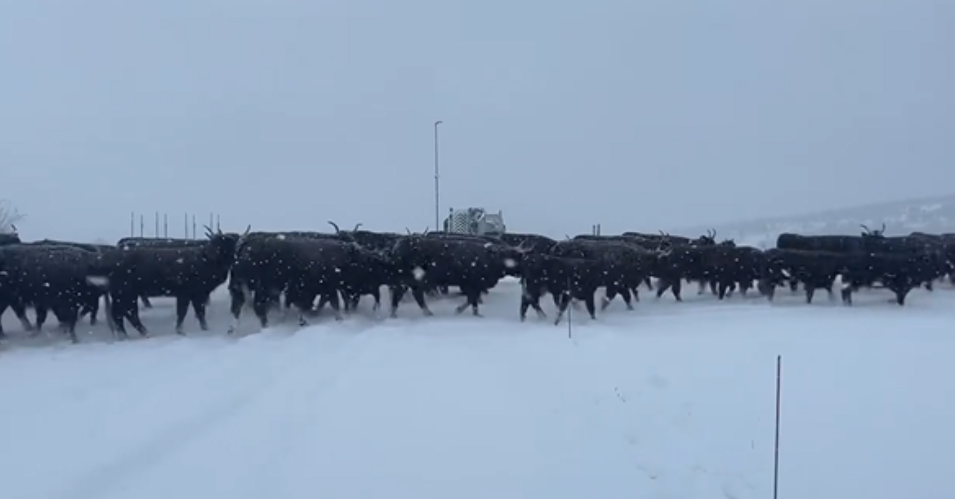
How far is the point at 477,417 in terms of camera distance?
8.16 m

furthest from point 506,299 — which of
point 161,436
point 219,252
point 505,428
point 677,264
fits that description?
point 161,436

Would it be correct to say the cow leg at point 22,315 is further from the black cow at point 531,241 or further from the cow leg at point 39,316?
the black cow at point 531,241

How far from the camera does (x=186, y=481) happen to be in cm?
622

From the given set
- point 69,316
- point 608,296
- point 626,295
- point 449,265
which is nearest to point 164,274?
point 69,316

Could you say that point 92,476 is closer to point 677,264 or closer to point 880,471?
point 880,471

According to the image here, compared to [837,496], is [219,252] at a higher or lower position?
higher

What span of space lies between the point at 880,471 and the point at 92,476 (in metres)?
6.87

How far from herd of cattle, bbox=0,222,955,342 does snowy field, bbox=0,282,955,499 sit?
5.78 ft

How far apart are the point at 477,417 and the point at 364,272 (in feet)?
29.3

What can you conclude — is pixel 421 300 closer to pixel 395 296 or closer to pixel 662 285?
pixel 395 296

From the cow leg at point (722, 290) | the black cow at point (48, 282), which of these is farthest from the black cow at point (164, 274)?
the cow leg at point (722, 290)

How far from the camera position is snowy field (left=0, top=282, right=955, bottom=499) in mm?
6586

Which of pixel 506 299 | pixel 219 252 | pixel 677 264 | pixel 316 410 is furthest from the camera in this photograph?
pixel 677 264

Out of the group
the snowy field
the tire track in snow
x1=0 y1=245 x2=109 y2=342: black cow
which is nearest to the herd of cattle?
x1=0 y1=245 x2=109 y2=342: black cow
